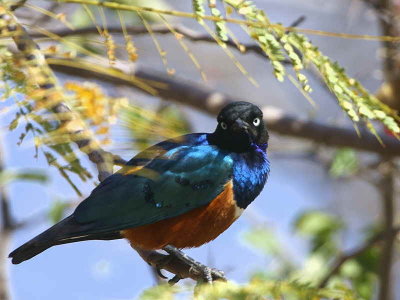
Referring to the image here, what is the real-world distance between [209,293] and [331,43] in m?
6.28

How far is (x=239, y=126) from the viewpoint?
2.41m

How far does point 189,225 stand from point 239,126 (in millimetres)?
345

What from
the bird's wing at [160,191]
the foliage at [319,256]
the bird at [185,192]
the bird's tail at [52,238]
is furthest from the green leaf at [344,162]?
the bird's tail at [52,238]

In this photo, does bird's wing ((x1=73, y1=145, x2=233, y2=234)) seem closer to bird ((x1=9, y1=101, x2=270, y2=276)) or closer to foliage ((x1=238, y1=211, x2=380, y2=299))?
bird ((x1=9, y1=101, x2=270, y2=276))

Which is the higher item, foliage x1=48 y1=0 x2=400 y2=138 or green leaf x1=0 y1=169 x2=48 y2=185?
foliage x1=48 y1=0 x2=400 y2=138

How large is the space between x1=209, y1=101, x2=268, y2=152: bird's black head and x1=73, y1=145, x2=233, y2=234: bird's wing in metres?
0.05

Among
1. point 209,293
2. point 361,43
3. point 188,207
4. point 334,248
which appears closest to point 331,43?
point 361,43

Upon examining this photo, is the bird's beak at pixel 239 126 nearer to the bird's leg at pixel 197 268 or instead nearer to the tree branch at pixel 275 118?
the bird's leg at pixel 197 268

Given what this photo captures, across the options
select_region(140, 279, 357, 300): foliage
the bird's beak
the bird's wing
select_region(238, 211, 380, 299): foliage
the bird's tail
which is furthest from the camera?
select_region(238, 211, 380, 299): foliage

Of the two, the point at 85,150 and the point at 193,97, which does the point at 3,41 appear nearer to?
the point at 85,150

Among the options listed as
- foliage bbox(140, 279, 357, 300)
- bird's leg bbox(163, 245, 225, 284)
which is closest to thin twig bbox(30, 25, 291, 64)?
bird's leg bbox(163, 245, 225, 284)

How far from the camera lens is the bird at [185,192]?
2266mm

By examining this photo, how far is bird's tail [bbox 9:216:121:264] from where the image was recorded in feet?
6.90

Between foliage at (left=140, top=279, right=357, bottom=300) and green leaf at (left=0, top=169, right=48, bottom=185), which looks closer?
foliage at (left=140, top=279, right=357, bottom=300)
